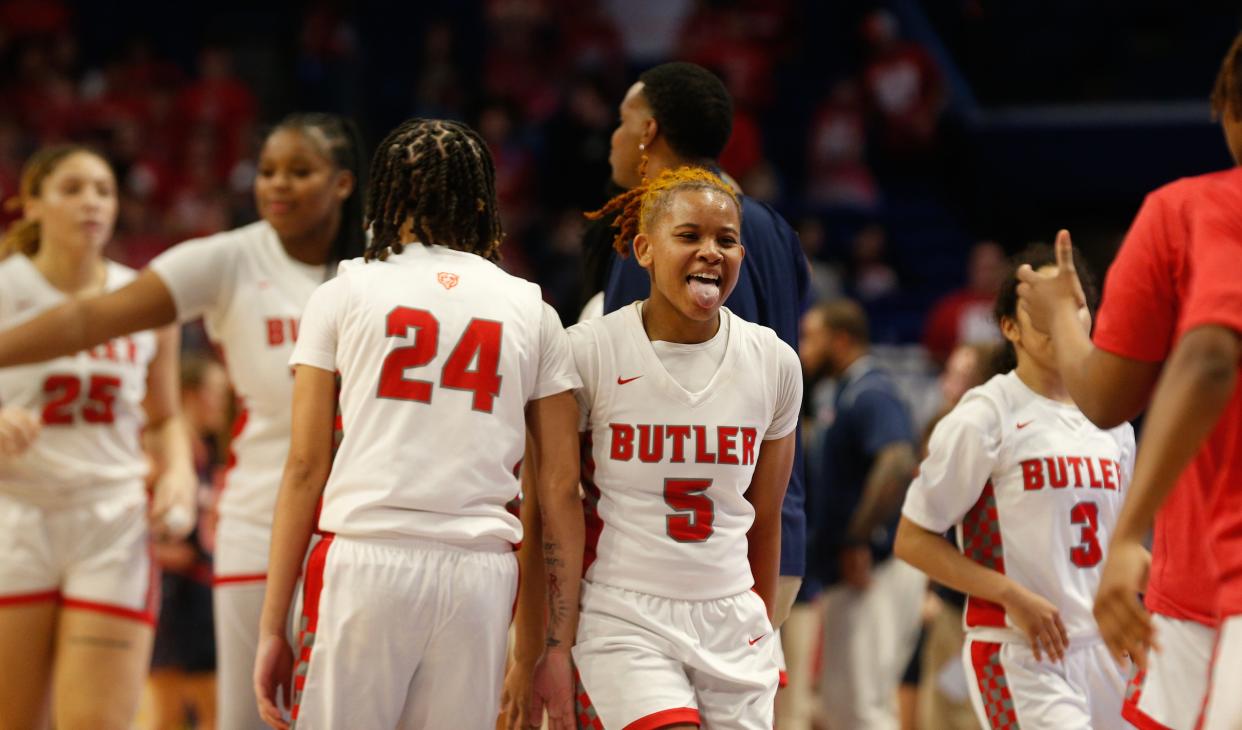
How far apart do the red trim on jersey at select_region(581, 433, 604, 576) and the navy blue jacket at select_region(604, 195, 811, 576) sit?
0.54m

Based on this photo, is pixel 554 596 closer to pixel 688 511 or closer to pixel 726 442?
pixel 688 511

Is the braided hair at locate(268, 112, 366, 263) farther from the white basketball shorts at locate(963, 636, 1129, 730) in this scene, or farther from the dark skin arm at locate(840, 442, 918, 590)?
the dark skin arm at locate(840, 442, 918, 590)

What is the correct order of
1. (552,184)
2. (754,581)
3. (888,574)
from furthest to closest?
(552,184), (888,574), (754,581)

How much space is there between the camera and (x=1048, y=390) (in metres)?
4.16

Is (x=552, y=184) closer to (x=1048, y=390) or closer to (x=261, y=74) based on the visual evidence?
(x=261, y=74)

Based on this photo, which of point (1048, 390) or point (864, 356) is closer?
point (1048, 390)

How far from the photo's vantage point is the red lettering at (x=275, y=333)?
4414mm

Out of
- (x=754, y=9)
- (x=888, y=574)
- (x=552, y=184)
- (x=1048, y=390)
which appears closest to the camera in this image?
(x=1048, y=390)

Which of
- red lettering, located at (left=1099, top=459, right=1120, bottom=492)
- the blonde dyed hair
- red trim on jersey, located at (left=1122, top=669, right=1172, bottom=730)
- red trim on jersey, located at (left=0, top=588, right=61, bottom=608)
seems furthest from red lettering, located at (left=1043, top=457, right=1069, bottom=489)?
the blonde dyed hair

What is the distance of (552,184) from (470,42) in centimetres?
276

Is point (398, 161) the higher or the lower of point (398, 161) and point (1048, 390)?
the higher

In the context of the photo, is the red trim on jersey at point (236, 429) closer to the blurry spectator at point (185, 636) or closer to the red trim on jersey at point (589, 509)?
the red trim on jersey at point (589, 509)

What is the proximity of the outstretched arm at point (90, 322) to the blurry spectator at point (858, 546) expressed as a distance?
388cm

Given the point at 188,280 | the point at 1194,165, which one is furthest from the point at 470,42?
the point at 188,280
